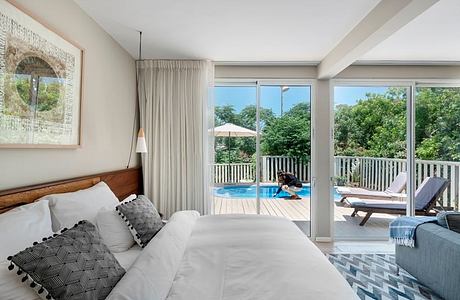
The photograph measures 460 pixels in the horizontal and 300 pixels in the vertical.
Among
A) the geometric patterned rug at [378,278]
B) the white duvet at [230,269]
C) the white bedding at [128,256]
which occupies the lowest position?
the geometric patterned rug at [378,278]

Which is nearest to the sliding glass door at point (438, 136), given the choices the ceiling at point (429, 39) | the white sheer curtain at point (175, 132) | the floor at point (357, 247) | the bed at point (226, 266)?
the ceiling at point (429, 39)

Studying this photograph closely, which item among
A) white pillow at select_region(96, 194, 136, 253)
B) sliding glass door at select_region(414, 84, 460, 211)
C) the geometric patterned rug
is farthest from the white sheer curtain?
sliding glass door at select_region(414, 84, 460, 211)

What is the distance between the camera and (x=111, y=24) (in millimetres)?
2691

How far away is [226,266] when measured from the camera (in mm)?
1518

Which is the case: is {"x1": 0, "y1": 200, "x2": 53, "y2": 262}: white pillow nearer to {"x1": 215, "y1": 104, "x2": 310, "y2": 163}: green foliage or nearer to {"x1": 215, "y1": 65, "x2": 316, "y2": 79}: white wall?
{"x1": 215, "y1": 104, "x2": 310, "y2": 163}: green foliage

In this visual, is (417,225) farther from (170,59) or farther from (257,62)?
(170,59)

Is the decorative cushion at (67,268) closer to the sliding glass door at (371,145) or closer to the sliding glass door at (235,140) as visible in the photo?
the sliding glass door at (235,140)

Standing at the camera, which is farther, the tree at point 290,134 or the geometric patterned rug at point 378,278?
the tree at point 290,134

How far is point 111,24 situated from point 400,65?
3866 millimetres

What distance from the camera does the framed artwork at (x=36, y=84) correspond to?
62.8 inches

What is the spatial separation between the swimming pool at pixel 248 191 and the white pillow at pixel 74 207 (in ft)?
6.94

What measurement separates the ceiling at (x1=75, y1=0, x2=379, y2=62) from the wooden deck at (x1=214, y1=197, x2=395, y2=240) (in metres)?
2.13

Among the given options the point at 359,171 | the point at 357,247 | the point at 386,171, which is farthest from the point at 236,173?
the point at 386,171

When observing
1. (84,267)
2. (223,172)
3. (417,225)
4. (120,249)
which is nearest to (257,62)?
(223,172)
